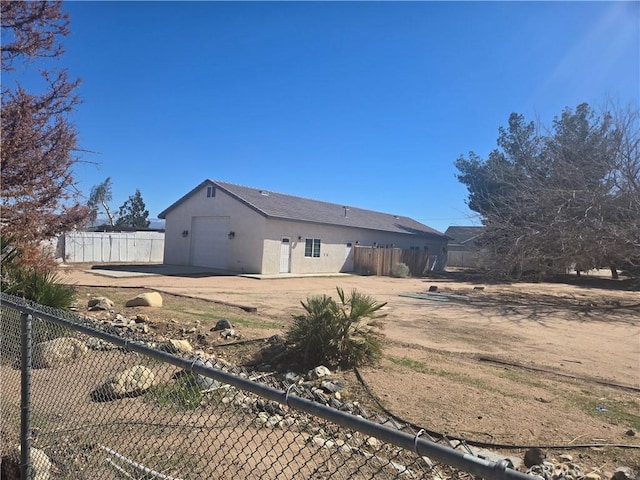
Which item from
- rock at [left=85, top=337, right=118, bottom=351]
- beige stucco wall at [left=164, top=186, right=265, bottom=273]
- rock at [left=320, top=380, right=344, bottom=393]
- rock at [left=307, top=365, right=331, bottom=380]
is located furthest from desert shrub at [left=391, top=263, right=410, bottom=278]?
rock at [left=85, top=337, right=118, bottom=351]

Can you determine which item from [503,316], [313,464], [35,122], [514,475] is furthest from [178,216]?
[514,475]

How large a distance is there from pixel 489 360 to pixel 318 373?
340 cm

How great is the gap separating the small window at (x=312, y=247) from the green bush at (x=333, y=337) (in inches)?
853

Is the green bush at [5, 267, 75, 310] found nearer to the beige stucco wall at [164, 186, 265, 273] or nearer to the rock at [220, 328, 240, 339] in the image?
the rock at [220, 328, 240, 339]

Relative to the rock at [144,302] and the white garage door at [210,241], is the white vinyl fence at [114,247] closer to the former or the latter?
the white garage door at [210,241]

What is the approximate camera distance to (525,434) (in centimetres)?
499

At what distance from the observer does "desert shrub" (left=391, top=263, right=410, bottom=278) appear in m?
31.1

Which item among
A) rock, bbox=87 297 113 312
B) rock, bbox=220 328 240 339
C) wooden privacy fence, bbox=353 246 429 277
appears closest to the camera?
rock, bbox=220 328 240 339

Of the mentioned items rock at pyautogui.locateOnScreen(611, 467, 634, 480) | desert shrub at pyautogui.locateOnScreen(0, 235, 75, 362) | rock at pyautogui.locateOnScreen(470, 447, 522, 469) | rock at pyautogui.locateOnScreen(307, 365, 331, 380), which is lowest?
rock at pyautogui.locateOnScreen(470, 447, 522, 469)

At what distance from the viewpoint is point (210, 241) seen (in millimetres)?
29141

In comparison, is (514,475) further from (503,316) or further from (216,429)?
(503,316)

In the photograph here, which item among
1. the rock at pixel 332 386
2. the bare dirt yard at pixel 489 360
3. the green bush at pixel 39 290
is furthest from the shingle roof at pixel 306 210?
the rock at pixel 332 386

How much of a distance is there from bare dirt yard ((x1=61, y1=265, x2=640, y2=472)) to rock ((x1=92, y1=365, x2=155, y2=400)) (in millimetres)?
2413

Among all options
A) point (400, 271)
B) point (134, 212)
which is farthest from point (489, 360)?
point (134, 212)
